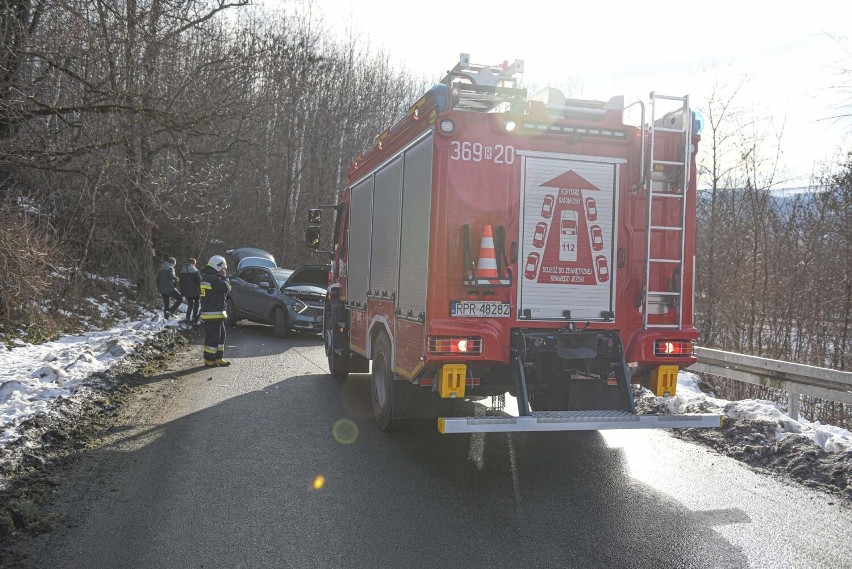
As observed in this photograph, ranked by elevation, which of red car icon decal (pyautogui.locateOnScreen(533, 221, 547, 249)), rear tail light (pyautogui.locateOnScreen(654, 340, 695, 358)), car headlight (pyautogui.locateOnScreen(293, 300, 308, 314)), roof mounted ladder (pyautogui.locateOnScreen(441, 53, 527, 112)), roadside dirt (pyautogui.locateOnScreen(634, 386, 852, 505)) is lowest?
roadside dirt (pyautogui.locateOnScreen(634, 386, 852, 505))

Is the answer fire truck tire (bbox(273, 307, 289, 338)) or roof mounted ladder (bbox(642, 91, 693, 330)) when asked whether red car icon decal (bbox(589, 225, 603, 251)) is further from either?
fire truck tire (bbox(273, 307, 289, 338))

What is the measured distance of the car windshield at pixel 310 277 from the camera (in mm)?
17531

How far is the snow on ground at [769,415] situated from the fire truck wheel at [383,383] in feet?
11.1

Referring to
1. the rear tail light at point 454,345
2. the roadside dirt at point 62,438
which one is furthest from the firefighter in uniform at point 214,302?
the rear tail light at point 454,345

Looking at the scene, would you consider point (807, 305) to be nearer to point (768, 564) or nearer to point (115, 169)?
point (768, 564)

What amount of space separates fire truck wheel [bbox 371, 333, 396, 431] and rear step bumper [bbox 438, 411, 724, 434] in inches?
68.7

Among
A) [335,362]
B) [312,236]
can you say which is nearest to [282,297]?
[312,236]

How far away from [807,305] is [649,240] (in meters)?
9.97

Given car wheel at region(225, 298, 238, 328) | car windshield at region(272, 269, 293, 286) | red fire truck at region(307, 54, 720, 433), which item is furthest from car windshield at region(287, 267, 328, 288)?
red fire truck at region(307, 54, 720, 433)

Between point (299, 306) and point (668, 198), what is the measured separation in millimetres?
Answer: 11853

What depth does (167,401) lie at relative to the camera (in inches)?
353

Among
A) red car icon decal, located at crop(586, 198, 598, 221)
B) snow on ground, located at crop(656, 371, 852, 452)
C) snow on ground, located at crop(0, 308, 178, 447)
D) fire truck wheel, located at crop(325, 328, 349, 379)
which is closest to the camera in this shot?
red car icon decal, located at crop(586, 198, 598, 221)

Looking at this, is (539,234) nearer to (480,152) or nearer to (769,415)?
(480,152)

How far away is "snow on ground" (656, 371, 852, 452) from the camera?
6.57 metres
